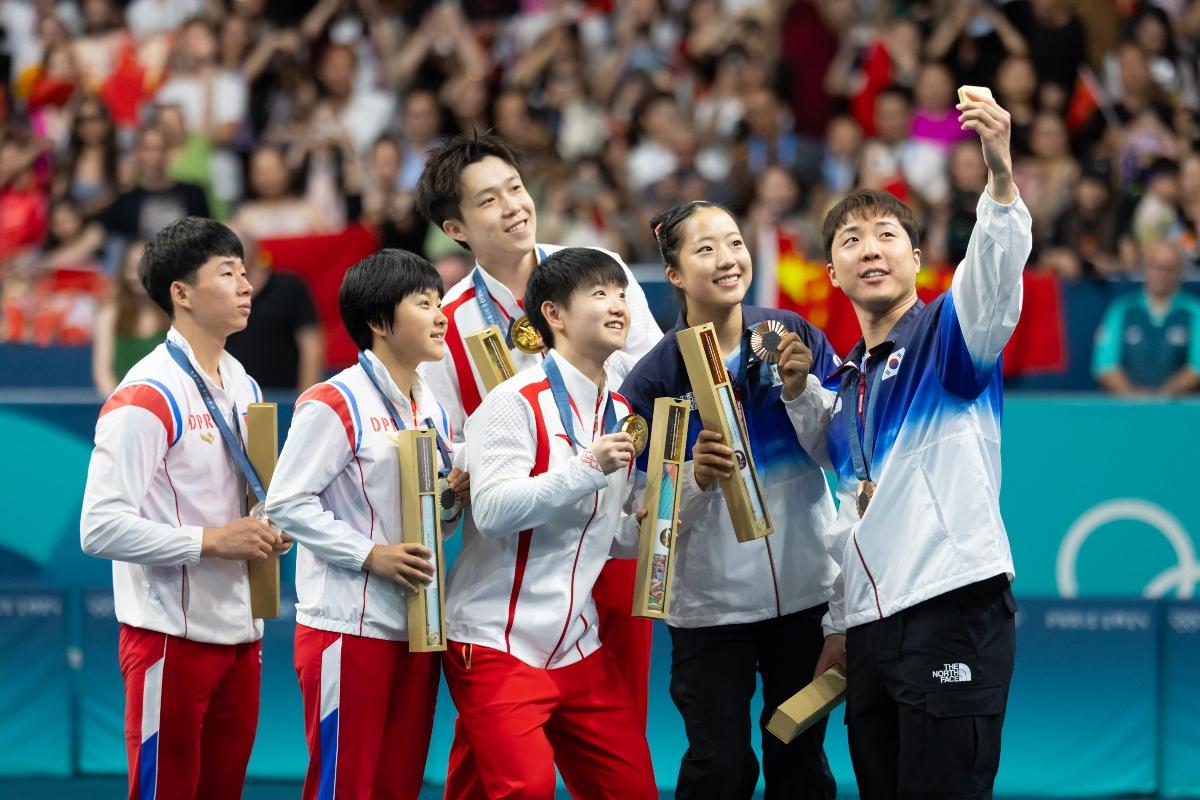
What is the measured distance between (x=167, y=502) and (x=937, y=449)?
89.3 inches

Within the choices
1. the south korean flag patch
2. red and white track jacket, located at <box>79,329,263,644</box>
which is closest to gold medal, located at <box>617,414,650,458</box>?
the south korean flag patch

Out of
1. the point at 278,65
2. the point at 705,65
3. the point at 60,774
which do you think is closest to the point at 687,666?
the point at 60,774

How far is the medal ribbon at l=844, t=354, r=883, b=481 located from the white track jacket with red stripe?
26.2 inches

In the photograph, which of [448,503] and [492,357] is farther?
[492,357]

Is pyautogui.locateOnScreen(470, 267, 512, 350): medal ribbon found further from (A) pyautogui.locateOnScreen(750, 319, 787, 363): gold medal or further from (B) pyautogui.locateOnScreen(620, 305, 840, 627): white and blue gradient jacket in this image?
(A) pyautogui.locateOnScreen(750, 319, 787, 363): gold medal

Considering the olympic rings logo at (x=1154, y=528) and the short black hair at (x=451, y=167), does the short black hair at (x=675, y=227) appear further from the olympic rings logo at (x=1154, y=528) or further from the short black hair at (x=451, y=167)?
the olympic rings logo at (x=1154, y=528)

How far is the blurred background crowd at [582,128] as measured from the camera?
9531 millimetres

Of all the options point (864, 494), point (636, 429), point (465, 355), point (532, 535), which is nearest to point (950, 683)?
point (864, 494)

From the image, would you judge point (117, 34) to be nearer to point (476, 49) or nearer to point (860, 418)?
point (476, 49)

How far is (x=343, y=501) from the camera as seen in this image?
449cm

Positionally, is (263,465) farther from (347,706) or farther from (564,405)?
(564,405)

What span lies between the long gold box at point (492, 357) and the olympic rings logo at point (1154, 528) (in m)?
3.37

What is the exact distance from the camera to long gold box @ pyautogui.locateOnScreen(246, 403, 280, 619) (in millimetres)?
4715

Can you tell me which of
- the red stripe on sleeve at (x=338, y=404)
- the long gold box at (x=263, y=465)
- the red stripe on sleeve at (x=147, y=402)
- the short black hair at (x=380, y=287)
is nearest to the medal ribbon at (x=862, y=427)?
the short black hair at (x=380, y=287)
